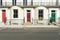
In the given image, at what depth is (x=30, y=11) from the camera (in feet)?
123

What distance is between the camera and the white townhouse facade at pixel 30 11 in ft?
122

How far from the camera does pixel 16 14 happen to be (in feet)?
123

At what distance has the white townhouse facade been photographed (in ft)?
122
